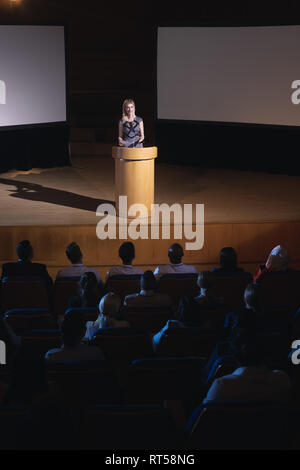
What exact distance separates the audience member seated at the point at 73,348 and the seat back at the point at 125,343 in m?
0.14

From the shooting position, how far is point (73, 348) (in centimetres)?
285

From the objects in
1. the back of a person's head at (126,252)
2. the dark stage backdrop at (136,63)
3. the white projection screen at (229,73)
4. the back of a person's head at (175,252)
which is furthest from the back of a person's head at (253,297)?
the dark stage backdrop at (136,63)

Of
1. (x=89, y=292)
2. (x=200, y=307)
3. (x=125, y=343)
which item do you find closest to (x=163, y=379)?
(x=125, y=343)

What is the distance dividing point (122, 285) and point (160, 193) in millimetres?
3193

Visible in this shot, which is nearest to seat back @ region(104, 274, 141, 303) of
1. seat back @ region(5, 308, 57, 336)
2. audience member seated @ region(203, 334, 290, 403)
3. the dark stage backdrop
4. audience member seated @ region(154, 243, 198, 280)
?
audience member seated @ region(154, 243, 198, 280)

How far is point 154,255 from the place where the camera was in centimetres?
605

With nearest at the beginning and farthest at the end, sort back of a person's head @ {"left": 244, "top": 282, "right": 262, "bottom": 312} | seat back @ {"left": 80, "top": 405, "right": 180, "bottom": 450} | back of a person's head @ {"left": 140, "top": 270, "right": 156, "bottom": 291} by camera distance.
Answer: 1. seat back @ {"left": 80, "top": 405, "right": 180, "bottom": 450}
2. back of a person's head @ {"left": 244, "top": 282, "right": 262, "bottom": 312}
3. back of a person's head @ {"left": 140, "top": 270, "right": 156, "bottom": 291}

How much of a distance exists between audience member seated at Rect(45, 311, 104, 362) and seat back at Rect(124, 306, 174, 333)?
2.17 ft

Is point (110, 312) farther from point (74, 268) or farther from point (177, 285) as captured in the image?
point (74, 268)

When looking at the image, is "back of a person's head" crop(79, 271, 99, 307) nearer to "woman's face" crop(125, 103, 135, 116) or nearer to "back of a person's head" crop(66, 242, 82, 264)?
→ "back of a person's head" crop(66, 242, 82, 264)

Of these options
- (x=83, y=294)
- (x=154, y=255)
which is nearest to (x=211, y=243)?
(x=154, y=255)

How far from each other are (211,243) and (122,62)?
463 cm

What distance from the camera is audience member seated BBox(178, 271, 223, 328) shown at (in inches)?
130
